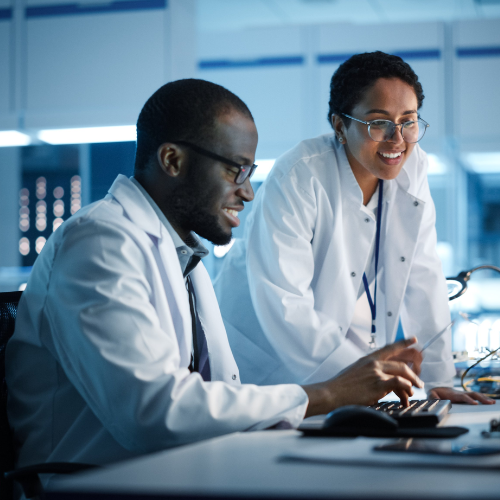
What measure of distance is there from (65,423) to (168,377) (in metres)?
0.27

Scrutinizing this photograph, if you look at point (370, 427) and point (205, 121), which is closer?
point (370, 427)

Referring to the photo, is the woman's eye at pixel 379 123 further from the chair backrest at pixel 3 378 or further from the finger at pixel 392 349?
the chair backrest at pixel 3 378

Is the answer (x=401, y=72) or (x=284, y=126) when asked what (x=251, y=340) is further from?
(x=284, y=126)

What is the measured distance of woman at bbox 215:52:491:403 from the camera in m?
1.59

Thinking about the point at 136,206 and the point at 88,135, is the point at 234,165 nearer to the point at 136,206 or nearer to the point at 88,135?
the point at 136,206

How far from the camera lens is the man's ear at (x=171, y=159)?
4.30 feet

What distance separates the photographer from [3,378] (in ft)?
3.77

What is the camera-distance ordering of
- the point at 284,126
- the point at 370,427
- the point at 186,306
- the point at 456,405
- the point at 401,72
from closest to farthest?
the point at 370,427 < the point at 186,306 < the point at 456,405 < the point at 401,72 < the point at 284,126

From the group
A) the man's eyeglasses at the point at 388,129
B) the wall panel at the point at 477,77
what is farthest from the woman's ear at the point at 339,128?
the wall panel at the point at 477,77

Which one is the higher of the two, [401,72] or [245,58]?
[245,58]

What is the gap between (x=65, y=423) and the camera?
3.64ft

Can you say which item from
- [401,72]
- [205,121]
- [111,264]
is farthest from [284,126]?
[111,264]

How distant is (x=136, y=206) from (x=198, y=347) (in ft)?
1.28

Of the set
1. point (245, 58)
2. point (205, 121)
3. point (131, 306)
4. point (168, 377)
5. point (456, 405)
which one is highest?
point (245, 58)
